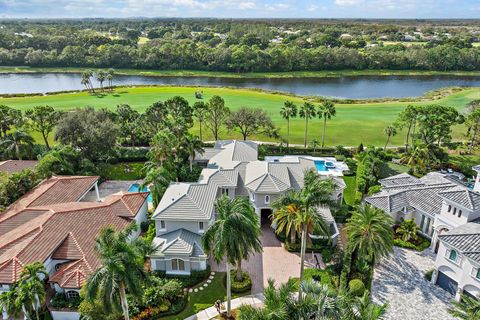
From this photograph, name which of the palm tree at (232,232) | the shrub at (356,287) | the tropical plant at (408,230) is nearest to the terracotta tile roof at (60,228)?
the palm tree at (232,232)

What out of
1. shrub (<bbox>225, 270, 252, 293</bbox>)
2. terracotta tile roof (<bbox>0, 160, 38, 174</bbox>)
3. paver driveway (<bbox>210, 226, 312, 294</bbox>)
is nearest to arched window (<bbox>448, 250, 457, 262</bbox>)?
paver driveway (<bbox>210, 226, 312, 294</bbox>)

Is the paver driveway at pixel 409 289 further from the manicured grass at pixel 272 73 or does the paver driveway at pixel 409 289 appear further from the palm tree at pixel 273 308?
the manicured grass at pixel 272 73

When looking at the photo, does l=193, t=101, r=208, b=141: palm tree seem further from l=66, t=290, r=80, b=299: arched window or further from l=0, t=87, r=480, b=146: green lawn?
l=66, t=290, r=80, b=299: arched window

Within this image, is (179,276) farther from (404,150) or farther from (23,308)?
(404,150)

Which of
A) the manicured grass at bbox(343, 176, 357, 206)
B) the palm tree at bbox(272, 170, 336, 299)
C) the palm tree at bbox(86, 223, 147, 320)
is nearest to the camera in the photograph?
the palm tree at bbox(86, 223, 147, 320)

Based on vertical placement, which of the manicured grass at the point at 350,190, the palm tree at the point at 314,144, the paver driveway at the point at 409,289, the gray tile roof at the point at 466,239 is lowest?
the paver driveway at the point at 409,289

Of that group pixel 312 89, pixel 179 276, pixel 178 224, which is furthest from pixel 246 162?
pixel 312 89

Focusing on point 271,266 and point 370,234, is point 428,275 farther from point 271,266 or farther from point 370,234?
point 271,266

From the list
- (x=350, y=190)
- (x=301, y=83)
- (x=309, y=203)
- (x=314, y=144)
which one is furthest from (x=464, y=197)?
(x=301, y=83)
